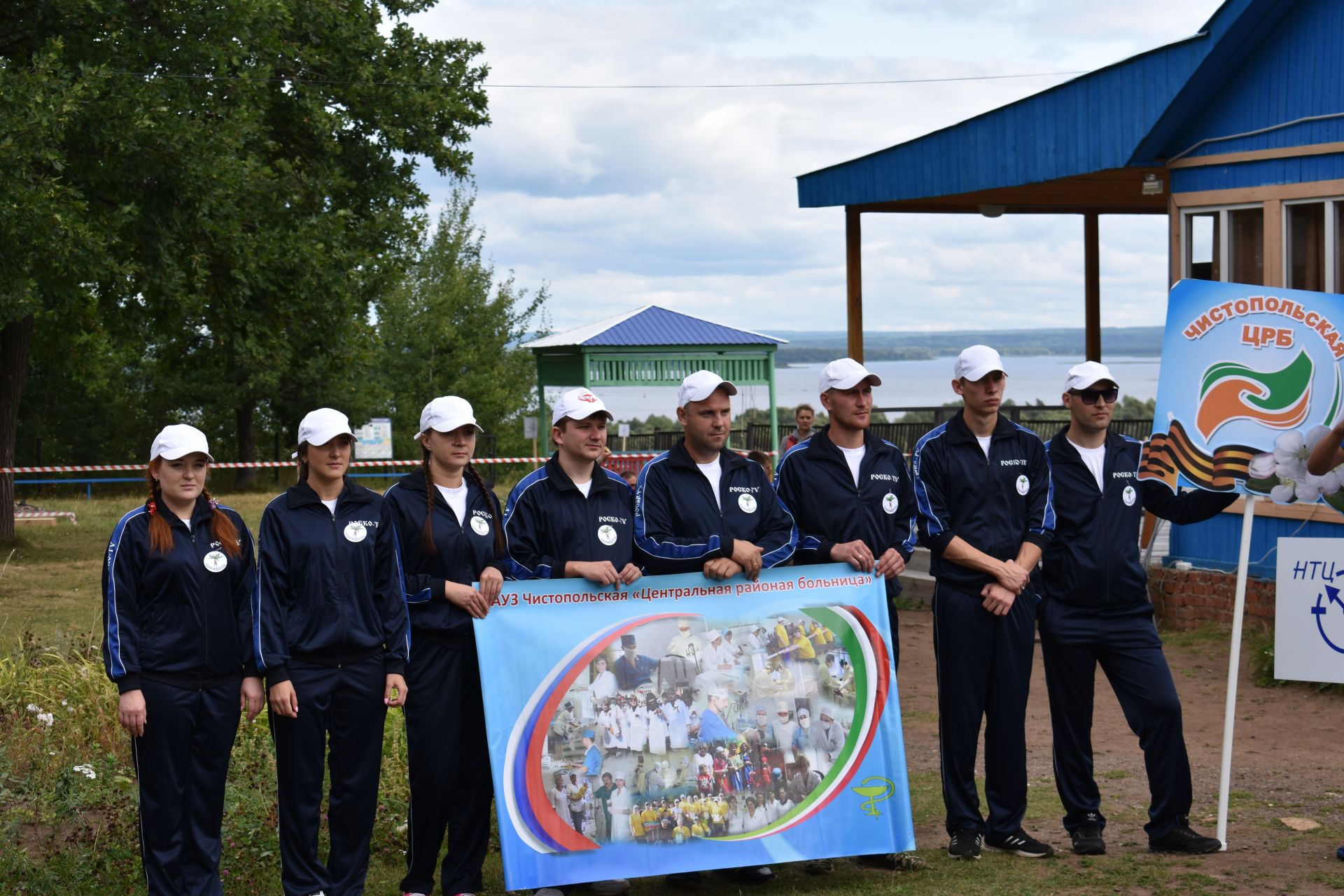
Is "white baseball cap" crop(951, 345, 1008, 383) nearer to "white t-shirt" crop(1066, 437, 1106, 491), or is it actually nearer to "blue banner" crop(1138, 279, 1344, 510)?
"white t-shirt" crop(1066, 437, 1106, 491)

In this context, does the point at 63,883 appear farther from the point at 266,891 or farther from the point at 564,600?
the point at 564,600

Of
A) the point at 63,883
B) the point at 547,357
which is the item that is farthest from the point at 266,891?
the point at 547,357

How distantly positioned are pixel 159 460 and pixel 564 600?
5.65 ft

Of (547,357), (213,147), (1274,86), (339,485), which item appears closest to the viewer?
→ (339,485)

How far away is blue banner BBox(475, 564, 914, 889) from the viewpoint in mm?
5941

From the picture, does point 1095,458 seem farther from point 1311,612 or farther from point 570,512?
point 570,512

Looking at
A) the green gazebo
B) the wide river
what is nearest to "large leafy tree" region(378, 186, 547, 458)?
the wide river

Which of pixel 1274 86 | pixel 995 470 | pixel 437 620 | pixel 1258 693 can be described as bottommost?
pixel 1258 693

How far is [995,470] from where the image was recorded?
21.7 ft

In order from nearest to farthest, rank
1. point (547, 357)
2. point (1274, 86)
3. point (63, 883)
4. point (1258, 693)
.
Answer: point (63, 883) < point (1258, 693) < point (1274, 86) < point (547, 357)

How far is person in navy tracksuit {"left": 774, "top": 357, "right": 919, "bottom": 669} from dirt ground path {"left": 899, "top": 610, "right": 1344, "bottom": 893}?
60.4 inches

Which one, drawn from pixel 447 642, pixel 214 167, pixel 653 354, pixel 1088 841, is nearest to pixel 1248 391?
pixel 1088 841

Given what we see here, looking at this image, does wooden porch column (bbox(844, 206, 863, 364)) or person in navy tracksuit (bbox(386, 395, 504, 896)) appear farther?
wooden porch column (bbox(844, 206, 863, 364))

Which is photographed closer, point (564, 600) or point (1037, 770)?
point (564, 600)
